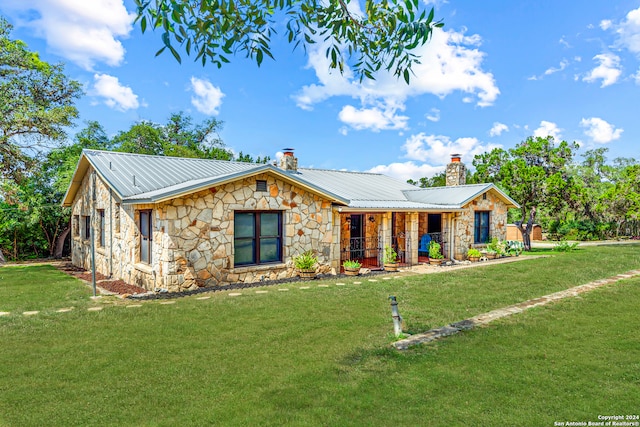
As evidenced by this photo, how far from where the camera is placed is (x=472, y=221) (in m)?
16.9

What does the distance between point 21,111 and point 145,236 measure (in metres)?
9.11

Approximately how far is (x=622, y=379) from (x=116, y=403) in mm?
5822

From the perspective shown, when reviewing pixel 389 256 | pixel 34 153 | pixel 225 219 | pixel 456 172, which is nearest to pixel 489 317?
pixel 389 256

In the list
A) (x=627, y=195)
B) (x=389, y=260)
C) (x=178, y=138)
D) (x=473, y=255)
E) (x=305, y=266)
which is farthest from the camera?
(x=178, y=138)

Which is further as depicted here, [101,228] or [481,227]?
[481,227]

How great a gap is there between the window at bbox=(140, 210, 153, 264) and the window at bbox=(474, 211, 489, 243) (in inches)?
569

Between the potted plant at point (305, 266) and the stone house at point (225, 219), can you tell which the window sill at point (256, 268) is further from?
the potted plant at point (305, 266)

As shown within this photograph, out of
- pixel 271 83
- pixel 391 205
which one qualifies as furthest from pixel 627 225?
pixel 271 83

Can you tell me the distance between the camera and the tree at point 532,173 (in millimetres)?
20016

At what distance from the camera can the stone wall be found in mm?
16219

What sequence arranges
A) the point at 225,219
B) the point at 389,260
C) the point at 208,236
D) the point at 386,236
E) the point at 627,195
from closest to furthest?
1. the point at 208,236
2. the point at 225,219
3. the point at 389,260
4. the point at 386,236
5. the point at 627,195

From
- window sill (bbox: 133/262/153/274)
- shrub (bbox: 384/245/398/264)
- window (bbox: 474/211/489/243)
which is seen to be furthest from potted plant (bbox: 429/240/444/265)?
window sill (bbox: 133/262/153/274)

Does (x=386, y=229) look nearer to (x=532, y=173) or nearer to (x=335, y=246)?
(x=335, y=246)

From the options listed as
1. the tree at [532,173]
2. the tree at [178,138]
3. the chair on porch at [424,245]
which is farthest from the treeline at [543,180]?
the tree at [178,138]
